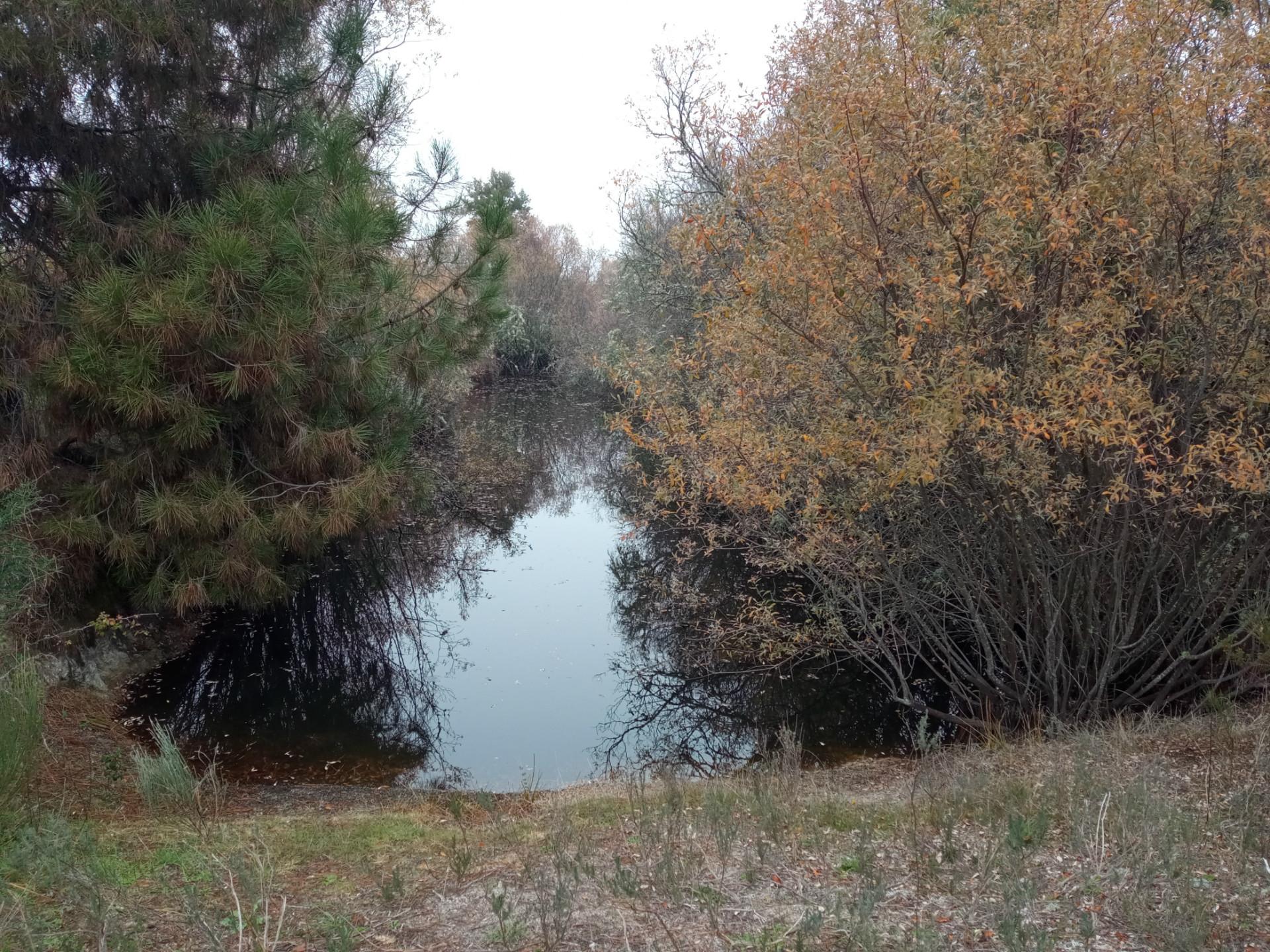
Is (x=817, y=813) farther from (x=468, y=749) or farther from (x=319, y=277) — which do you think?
(x=319, y=277)

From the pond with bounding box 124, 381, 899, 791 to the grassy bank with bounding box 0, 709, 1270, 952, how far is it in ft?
11.1

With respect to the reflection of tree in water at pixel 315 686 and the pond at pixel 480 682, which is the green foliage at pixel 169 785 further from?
the reflection of tree in water at pixel 315 686

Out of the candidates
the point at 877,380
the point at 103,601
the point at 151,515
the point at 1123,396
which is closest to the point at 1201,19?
the point at 1123,396

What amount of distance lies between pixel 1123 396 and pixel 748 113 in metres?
4.11

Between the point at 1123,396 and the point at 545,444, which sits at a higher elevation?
the point at 545,444

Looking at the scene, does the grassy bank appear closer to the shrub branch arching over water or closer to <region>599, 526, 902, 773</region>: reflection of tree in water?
the shrub branch arching over water

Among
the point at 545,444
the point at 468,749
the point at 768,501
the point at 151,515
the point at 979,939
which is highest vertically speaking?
the point at 545,444

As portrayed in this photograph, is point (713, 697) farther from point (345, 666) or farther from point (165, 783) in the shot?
point (165, 783)

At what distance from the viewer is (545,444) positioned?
1083 inches

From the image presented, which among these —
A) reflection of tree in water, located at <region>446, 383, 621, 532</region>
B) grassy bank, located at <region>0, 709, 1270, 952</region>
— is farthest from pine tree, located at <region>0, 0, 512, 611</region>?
reflection of tree in water, located at <region>446, 383, 621, 532</region>

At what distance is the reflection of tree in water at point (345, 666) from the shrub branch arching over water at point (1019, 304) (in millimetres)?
4355

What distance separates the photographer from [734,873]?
156 inches

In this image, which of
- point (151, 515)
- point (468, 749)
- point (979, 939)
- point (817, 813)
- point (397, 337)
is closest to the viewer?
point (979, 939)

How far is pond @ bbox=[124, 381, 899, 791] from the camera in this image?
893 centimetres
